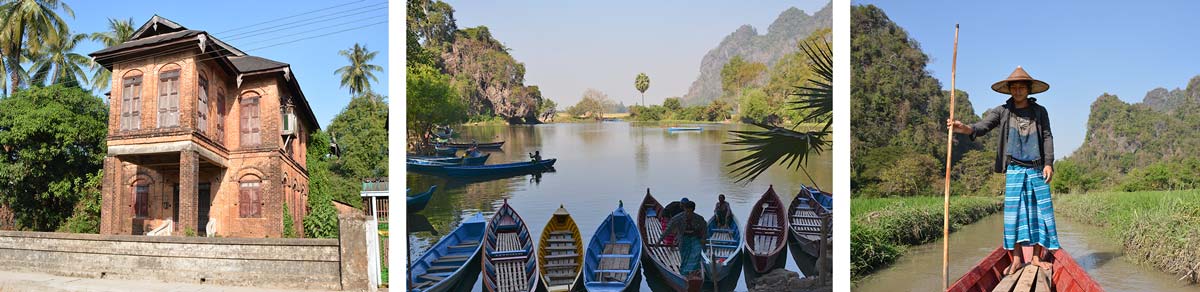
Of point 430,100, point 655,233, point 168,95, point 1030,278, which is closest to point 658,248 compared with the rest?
point 655,233

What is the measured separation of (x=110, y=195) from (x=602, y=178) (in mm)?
5933

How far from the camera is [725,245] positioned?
4840 mm

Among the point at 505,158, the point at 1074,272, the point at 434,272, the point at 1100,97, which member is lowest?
the point at 434,272

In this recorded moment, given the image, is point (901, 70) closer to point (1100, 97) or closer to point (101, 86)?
point (1100, 97)

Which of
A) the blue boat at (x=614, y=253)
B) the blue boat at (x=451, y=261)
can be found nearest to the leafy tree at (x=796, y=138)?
the blue boat at (x=614, y=253)

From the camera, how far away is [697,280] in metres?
4.66

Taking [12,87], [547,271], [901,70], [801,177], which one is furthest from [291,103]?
[901,70]

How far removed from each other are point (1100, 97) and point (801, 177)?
2.11m

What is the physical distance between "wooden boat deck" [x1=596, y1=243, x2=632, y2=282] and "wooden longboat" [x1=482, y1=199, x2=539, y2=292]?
17.9 inches

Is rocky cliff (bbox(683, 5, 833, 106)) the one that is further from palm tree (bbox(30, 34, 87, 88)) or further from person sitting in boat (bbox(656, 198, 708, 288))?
palm tree (bbox(30, 34, 87, 88))

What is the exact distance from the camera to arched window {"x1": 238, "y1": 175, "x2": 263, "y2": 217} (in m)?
7.49

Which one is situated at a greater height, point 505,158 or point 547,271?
point 505,158

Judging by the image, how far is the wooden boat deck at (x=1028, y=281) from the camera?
3125 millimetres

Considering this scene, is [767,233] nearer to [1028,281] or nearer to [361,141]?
[1028,281]
